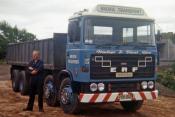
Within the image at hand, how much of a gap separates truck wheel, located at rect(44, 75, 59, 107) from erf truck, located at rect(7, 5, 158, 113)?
0.77 metres

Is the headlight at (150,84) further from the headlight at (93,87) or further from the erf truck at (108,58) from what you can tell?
the headlight at (93,87)

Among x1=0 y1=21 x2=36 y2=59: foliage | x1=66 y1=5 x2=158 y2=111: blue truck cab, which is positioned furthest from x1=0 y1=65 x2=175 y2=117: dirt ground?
x1=0 y1=21 x2=36 y2=59: foliage

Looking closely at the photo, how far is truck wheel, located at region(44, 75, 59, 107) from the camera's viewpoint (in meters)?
13.7

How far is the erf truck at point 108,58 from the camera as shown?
451 inches

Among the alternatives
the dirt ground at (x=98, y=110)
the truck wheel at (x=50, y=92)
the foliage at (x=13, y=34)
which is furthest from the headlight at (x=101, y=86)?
the foliage at (x=13, y=34)

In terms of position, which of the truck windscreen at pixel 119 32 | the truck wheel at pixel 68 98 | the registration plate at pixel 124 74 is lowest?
the truck wheel at pixel 68 98

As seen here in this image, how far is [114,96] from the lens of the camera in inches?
457

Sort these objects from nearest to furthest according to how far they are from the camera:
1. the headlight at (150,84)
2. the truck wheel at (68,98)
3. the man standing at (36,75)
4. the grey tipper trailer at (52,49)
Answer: the truck wheel at (68,98) → the headlight at (150,84) → the man standing at (36,75) → the grey tipper trailer at (52,49)

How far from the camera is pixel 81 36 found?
37.8ft

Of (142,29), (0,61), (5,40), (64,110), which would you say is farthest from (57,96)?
(5,40)

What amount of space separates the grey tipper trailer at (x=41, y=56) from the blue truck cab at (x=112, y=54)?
981 millimetres

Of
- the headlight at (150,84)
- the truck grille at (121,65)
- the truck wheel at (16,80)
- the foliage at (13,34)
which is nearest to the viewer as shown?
the truck grille at (121,65)

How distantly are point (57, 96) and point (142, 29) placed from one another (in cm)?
357

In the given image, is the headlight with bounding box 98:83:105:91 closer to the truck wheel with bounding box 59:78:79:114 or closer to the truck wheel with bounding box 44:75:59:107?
the truck wheel with bounding box 59:78:79:114
